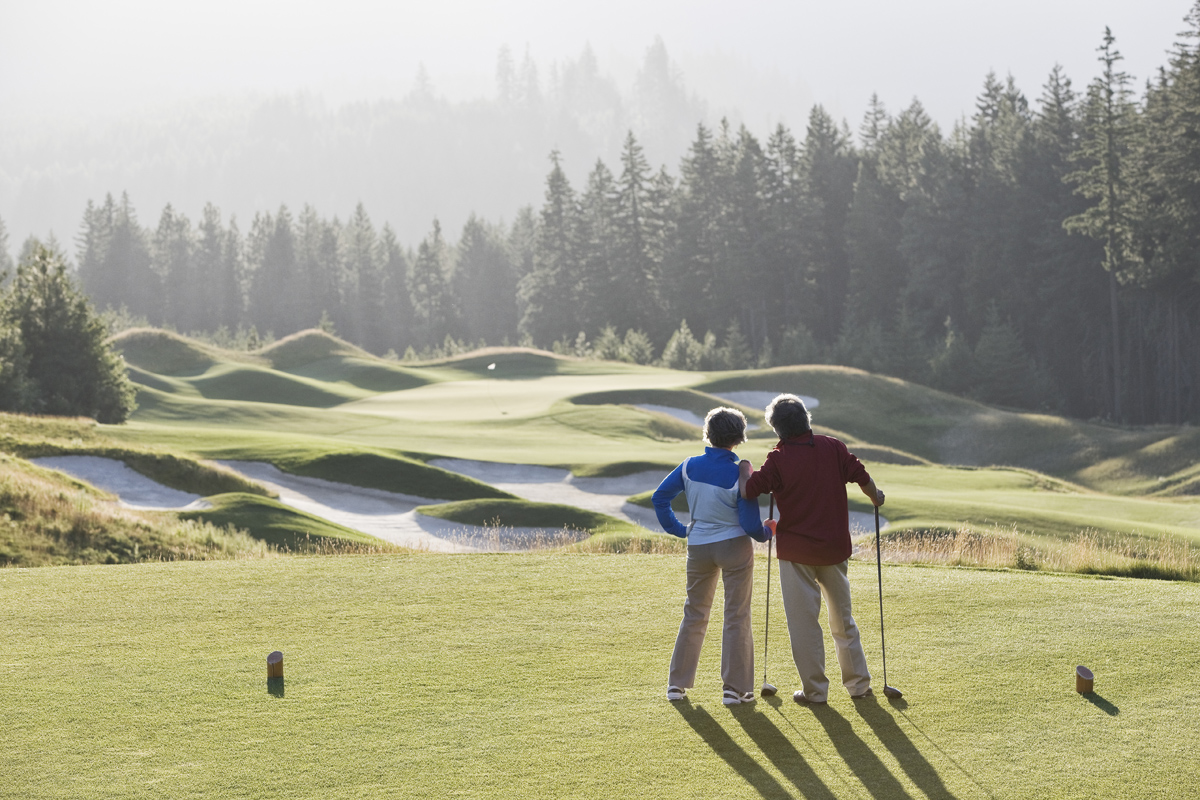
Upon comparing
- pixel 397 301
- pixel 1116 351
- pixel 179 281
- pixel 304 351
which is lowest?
pixel 1116 351

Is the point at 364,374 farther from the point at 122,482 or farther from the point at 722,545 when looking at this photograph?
the point at 722,545

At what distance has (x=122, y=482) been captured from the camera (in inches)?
964

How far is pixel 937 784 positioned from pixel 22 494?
15.8m

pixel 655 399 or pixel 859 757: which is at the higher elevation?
pixel 655 399

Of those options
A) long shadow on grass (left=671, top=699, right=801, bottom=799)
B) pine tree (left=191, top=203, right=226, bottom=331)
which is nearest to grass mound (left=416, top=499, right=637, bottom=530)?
long shadow on grass (left=671, top=699, right=801, bottom=799)

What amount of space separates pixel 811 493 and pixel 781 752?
1.71 metres

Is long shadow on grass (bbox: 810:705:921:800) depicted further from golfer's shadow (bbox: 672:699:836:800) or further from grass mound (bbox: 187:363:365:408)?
grass mound (bbox: 187:363:365:408)

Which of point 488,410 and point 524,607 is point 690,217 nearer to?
point 488,410

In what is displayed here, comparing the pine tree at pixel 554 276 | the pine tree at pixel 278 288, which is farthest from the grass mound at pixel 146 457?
the pine tree at pixel 278 288

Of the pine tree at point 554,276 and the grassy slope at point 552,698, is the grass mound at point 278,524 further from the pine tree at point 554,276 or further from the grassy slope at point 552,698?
the pine tree at point 554,276

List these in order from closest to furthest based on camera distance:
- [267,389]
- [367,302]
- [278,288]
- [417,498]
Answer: [417,498], [267,389], [367,302], [278,288]

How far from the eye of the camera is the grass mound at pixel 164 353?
59.0 metres

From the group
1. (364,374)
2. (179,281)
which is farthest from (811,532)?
(179,281)

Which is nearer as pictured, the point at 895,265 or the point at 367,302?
the point at 895,265
